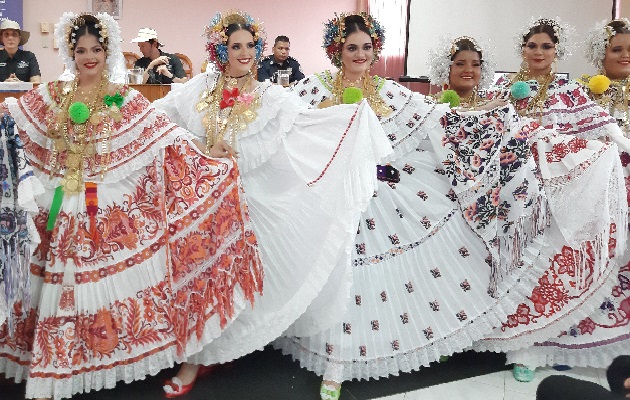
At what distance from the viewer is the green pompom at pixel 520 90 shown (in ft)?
9.31

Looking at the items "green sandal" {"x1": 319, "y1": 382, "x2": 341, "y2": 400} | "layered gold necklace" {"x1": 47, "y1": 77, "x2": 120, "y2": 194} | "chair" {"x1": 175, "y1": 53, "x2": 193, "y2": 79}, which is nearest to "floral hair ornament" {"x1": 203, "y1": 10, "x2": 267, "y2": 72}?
"layered gold necklace" {"x1": 47, "y1": 77, "x2": 120, "y2": 194}

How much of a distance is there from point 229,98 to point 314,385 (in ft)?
4.08

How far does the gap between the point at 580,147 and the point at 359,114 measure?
3.21ft

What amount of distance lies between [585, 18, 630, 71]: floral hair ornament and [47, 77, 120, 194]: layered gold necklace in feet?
7.96

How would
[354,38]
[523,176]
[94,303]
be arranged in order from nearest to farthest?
1. [94,303]
2. [523,176]
3. [354,38]

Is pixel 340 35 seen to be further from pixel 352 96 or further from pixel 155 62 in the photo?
pixel 155 62

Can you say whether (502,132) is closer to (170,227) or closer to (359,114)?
(359,114)

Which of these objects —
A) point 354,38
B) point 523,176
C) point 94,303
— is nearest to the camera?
point 94,303

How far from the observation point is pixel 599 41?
316 centimetres

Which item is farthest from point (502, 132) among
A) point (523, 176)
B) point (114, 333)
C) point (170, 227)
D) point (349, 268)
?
point (114, 333)

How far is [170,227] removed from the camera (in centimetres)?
230

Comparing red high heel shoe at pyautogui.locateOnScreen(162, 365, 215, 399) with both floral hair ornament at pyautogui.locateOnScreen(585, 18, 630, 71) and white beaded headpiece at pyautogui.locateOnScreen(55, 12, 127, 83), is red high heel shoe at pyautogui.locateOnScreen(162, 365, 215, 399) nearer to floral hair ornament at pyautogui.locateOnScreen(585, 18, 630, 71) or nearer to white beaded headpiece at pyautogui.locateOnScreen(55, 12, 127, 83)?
white beaded headpiece at pyautogui.locateOnScreen(55, 12, 127, 83)

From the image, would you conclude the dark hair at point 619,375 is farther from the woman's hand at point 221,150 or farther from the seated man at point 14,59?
the seated man at point 14,59

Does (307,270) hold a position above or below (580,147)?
below
